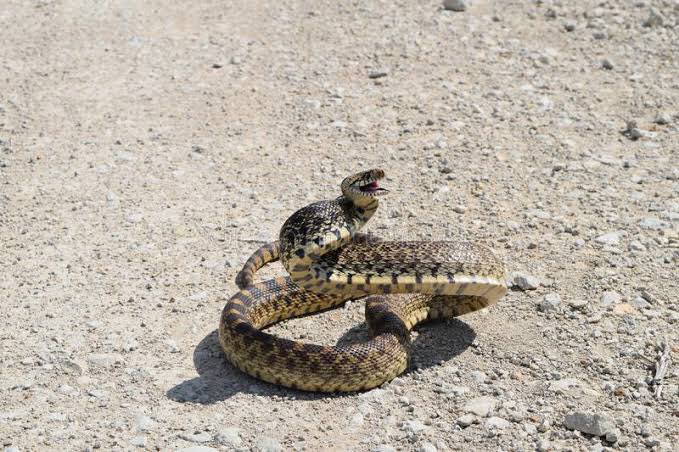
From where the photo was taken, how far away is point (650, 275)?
357 inches

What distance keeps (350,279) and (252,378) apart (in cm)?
115

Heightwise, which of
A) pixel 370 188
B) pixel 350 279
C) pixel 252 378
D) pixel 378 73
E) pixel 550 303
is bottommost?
pixel 252 378

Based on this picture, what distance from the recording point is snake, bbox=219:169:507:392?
24.3ft

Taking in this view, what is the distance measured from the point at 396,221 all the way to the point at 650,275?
254 cm

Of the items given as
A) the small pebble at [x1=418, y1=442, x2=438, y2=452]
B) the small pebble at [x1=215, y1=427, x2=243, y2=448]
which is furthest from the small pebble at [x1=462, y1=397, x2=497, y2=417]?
the small pebble at [x1=215, y1=427, x2=243, y2=448]

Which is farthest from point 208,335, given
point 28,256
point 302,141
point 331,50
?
point 331,50

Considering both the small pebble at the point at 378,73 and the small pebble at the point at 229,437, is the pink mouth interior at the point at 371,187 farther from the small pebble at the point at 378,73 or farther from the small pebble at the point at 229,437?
the small pebble at the point at 378,73

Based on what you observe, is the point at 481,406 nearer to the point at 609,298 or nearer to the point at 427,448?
the point at 427,448

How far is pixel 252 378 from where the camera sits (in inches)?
308

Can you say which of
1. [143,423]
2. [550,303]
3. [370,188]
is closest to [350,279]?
[370,188]

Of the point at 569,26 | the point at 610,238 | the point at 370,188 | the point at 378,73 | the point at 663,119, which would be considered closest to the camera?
the point at 370,188

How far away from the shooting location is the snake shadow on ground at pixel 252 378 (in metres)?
7.59

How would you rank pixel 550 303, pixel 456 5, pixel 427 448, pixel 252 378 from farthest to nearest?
1. pixel 456 5
2. pixel 550 303
3. pixel 252 378
4. pixel 427 448

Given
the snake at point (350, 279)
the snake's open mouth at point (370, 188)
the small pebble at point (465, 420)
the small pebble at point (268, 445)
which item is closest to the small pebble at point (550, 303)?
the snake at point (350, 279)
